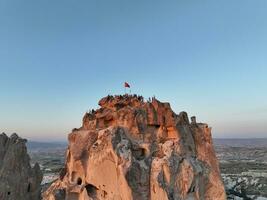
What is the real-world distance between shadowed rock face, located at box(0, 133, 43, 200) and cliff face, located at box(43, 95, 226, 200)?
344 cm

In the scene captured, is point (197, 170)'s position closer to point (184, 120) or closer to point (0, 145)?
point (184, 120)

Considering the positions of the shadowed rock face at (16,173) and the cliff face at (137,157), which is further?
the cliff face at (137,157)

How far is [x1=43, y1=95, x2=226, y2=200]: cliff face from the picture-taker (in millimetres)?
20547

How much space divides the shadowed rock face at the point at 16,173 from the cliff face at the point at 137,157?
3439mm

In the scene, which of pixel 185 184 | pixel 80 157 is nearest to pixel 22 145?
pixel 80 157

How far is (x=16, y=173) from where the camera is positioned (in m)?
17.8

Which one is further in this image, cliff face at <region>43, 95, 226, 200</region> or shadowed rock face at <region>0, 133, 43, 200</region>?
cliff face at <region>43, 95, 226, 200</region>

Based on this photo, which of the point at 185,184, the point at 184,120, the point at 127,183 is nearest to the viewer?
the point at 127,183

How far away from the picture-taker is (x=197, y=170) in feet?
73.4

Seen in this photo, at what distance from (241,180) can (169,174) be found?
181 ft

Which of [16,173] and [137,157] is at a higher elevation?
[137,157]

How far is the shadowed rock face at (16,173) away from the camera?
17125 mm

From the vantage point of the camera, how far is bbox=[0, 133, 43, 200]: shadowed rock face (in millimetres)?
17125

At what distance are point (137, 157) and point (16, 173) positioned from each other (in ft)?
24.8
